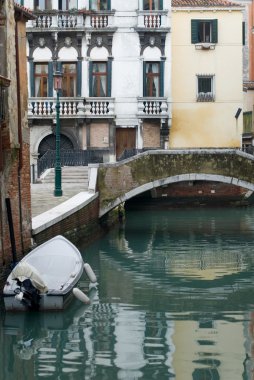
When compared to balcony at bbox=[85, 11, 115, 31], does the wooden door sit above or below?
below

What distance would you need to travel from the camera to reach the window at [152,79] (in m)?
28.2

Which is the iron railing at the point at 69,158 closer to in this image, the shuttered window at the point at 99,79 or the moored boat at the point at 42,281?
the shuttered window at the point at 99,79

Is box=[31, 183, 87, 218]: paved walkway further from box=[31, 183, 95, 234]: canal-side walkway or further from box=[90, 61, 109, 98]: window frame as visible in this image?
box=[90, 61, 109, 98]: window frame

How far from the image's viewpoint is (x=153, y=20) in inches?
1101

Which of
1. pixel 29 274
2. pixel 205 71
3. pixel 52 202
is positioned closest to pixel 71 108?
pixel 205 71

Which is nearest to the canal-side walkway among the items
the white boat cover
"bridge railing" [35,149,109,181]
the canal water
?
the canal water

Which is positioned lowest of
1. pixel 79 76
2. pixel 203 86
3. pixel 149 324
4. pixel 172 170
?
pixel 149 324

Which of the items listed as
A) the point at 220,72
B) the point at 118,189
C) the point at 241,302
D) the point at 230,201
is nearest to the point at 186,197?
the point at 230,201

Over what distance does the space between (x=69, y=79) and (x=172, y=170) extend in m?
7.17

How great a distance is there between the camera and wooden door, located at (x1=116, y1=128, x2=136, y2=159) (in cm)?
2859

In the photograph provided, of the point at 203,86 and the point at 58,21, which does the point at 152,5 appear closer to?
the point at 58,21

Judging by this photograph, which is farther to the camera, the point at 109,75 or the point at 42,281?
the point at 109,75

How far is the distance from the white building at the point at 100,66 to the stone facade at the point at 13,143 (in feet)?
40.7

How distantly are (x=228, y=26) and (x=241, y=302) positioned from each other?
16843 mm
